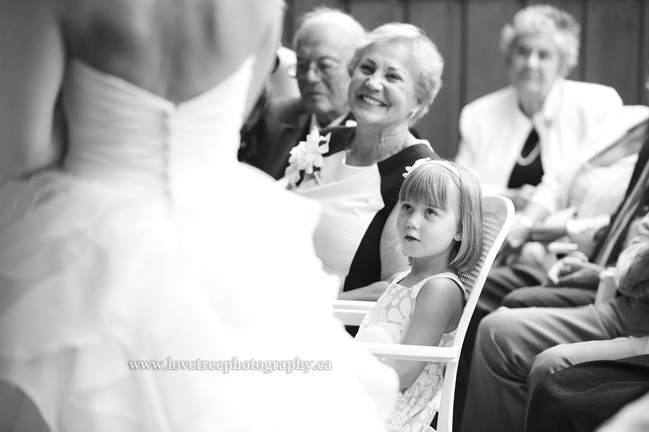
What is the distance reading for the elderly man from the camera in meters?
3.03

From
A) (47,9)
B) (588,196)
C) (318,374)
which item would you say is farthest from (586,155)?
(47,9)

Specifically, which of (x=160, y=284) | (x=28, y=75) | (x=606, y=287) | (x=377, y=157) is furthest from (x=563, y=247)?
(x=28, y=75)

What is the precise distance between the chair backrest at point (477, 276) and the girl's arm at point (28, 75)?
999mm

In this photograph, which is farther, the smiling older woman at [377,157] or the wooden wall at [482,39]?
the wooden wall at [482,39]

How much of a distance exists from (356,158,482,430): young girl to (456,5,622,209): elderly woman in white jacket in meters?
2.11

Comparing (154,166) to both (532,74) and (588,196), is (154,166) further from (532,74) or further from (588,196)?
(532,74)

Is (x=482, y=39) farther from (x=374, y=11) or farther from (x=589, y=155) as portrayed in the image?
(x=589, y=155)

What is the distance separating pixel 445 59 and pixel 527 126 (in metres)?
1.22

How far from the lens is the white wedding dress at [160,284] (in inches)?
50.9

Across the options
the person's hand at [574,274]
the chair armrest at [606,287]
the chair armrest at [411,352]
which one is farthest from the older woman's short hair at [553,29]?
the chair armrest at [411,352]

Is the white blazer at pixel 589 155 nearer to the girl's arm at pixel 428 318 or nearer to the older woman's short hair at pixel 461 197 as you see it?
the older woman's short hair at pixel 461 197

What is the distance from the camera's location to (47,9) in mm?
1297

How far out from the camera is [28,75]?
1317 mm

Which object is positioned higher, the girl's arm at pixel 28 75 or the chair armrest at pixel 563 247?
the girl's arm at pixel 28 75
